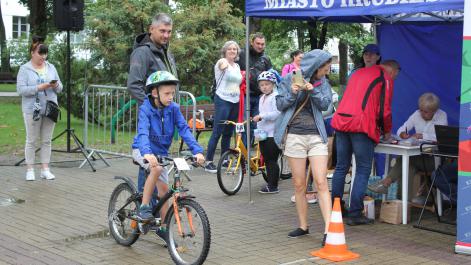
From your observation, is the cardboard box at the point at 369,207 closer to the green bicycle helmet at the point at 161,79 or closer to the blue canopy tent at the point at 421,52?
the blue canopy tent at the point at 421,52

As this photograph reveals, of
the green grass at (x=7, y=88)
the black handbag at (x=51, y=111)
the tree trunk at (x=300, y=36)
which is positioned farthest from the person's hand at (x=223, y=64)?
the green grass at (x=7, y=88)

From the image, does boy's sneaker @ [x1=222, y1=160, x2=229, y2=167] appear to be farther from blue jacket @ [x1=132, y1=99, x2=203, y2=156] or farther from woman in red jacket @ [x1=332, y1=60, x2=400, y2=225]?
blue jacket @ [x1=132, y1=99, x2=203, y2=156]

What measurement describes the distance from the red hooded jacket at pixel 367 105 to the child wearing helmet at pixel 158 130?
2031 millimetres

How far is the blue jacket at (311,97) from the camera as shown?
6703 mm

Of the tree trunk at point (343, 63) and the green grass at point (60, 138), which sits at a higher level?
the tree trunk at point (343, 63)

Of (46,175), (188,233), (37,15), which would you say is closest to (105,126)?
(46,175)

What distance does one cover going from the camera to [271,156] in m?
9.02

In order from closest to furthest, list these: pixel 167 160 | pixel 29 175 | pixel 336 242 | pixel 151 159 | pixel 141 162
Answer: pixel 151 159
pixel 167 160
pixel 141 162
pixel 336 242
pixel 29 175

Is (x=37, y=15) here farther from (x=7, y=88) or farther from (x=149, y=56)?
(x=149, y=56)

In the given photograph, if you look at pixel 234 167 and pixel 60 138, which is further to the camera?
pixel 60 138

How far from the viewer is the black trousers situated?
29.3 feet

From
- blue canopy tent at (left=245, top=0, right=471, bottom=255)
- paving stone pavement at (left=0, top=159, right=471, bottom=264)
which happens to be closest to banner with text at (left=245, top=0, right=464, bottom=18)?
blue canopy tent at (left=245, top=0, right=471, bottom=255)

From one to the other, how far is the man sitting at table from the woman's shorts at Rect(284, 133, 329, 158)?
4.88ft

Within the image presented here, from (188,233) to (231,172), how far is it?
11.5 ft
